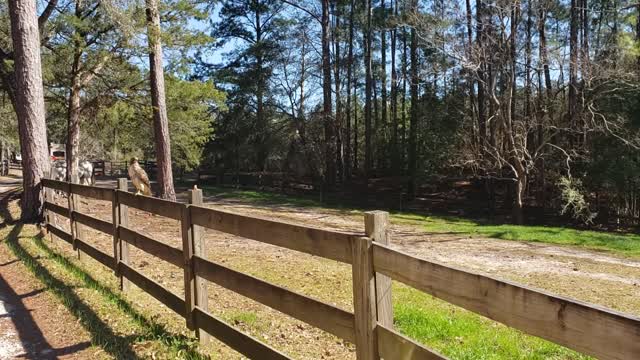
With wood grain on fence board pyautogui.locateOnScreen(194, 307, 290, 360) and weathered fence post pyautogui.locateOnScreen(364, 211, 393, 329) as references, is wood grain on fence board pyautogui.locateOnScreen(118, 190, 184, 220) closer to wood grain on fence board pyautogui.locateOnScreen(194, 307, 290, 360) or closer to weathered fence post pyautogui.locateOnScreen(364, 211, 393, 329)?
wood grain on fence board pyautogui.locateOnScreen(194, 307, 290, 360)

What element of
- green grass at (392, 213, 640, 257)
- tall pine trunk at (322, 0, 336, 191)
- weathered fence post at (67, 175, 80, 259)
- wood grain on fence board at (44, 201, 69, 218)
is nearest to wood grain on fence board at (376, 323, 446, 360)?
weathered fence post at (67, 175, 80, 259)

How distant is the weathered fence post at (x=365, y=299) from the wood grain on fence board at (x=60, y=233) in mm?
6580

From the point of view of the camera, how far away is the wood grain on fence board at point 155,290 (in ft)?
15.7

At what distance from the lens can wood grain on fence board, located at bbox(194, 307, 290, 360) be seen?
3.48 metres

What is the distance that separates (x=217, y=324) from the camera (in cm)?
409

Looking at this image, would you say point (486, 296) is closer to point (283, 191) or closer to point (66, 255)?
point (66, 255)

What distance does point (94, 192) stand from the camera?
695cm

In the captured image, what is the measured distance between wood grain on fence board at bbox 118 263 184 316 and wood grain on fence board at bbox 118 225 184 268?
0.30m

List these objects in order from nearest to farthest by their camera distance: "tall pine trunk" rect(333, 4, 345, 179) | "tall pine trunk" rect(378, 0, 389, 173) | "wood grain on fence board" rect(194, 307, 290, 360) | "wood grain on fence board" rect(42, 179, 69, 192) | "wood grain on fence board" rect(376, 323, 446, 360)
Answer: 1. "wood grain on fence board" rect(376, 323, 446, 360)
2. "wood grain on fence board" rect(194, 307, 290, 360)
3. "wood grain on fence board" rect(42, 179, 69, 192)
4. "tall pine trunk" rect(333, 4, 345, 179)
5. "tall pine trunk" rect(378, 0, 389, 173)

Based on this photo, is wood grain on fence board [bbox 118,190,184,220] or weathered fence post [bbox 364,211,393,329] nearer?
weathered fence post [bbox 364,211,393,329]

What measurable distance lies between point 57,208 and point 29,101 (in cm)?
293

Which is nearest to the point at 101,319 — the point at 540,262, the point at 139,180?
the point at 139,180

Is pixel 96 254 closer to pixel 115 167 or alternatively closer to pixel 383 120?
pixel 383 120

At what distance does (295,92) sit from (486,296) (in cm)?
3384
